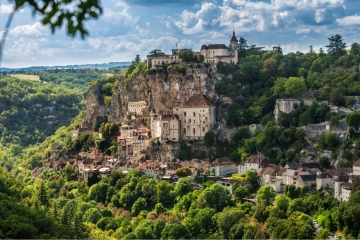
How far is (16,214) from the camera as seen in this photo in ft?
109

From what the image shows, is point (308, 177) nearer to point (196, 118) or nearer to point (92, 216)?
point (196, 118)

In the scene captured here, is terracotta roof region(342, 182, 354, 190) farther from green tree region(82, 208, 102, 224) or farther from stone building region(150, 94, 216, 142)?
green tree region(82, 208, 102, 224)

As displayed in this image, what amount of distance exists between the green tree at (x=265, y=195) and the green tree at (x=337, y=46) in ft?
89.7

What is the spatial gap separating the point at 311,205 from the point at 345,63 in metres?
25.4

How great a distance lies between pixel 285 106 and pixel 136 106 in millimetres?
16796

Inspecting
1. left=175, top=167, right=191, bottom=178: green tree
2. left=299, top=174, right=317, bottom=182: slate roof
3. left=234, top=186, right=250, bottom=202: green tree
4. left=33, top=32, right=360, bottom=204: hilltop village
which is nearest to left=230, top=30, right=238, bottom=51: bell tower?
left=33, top=32, right=360, bottom=204: hilltop village

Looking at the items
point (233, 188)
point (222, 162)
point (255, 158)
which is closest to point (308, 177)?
point (233, 188)

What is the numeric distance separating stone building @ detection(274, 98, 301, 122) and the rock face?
7.17 metres

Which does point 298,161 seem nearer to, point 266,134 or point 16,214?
point 266,134

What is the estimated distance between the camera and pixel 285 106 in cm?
5512

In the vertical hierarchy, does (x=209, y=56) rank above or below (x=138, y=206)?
above

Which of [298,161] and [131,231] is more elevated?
[298,161]

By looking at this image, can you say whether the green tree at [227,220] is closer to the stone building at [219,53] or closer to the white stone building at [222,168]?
the white stone building at [222,168]

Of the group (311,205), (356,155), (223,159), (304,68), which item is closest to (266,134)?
(223,159)
